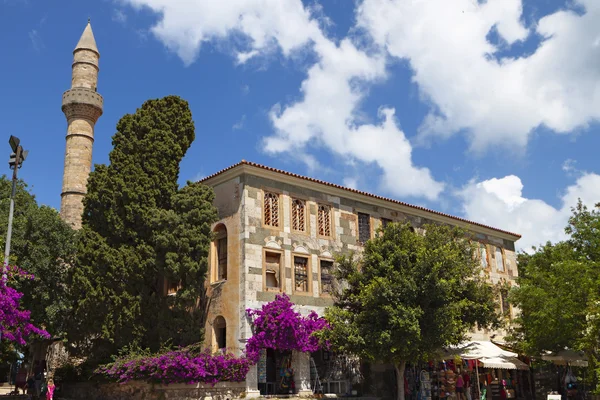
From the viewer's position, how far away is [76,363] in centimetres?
2448

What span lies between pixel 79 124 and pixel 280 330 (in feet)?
70.0

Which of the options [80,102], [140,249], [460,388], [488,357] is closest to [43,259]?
[140,249]

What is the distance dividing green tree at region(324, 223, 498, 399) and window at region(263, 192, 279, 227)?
312 centimetres

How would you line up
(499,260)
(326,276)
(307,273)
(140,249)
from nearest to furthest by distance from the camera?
(140,249) → (307,273) → (326,276) → (499,260)

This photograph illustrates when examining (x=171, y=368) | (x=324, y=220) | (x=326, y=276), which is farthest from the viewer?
(x=324, y=220)

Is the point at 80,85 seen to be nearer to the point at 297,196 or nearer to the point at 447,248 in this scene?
the point at 297,196

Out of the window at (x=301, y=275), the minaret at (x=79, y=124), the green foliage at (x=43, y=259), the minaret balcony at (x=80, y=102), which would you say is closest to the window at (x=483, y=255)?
the window at (x=301, y=275)

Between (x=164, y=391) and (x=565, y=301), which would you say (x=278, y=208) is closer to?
(x=164, y=391)

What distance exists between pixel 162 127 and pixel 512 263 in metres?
22.0

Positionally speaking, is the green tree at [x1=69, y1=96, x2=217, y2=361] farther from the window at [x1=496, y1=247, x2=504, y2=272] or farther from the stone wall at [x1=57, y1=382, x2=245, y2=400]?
the window at [x1=496, y1=247, x2=504, y2=272]

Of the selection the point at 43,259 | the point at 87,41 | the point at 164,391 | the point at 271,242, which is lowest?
the point at 164,391

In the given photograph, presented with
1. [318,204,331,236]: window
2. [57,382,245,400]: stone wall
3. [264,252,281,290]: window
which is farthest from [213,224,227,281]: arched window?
[57,382,245,400]: stone wall

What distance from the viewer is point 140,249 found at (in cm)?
2014

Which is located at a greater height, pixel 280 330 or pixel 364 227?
pixel 364 227
